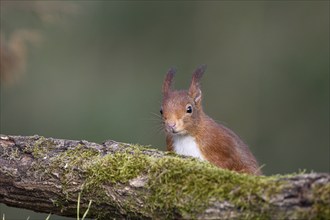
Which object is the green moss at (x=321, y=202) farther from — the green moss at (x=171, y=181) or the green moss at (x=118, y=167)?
the green moss at (x=118, y=167)

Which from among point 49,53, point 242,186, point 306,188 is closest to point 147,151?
point 242,186

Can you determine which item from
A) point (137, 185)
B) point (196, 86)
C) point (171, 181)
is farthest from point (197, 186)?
point (196, 86)

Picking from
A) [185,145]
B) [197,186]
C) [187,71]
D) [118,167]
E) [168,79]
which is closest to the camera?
[197,186]

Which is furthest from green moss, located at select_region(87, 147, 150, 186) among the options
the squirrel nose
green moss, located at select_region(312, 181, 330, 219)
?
the squirrel nose

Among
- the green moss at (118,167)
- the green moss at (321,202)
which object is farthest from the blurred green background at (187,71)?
the green moss at (321,202)

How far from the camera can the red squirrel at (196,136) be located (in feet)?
18.0

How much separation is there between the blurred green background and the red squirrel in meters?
4.40

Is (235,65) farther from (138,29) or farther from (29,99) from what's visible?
(29,99)

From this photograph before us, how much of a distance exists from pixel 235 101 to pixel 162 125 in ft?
19.2

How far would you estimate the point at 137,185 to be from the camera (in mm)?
4227

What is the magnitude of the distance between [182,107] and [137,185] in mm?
1385

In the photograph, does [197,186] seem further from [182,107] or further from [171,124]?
[182,107]

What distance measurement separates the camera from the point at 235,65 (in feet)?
38.1

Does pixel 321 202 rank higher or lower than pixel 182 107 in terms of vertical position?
lower
